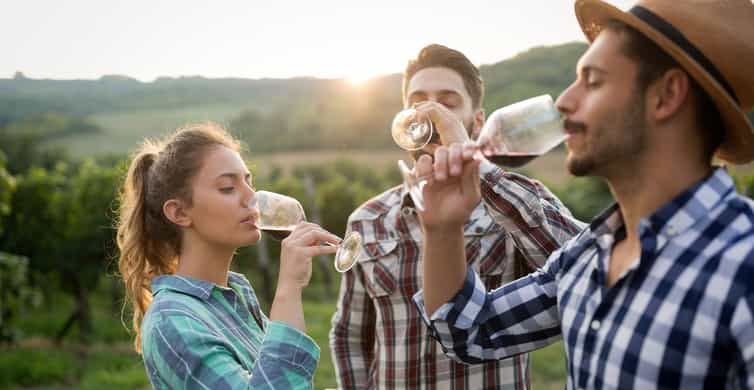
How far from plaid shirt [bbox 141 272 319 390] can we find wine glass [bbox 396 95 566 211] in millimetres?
669

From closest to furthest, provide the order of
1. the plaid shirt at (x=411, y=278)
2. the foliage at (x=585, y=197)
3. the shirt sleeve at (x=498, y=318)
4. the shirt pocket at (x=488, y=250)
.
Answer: the shirt sleeve at (x=498, y=318) → the plaid shirt at (x=411, y=278) → the shirt pocket at (x=488, y=250) → the foliage at (x=585, y=197)

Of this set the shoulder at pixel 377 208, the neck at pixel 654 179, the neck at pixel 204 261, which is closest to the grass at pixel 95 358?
the shoulder at pixel 377 208

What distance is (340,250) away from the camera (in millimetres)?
2504

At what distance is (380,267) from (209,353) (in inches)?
45.0

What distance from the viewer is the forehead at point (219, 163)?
2656 mm

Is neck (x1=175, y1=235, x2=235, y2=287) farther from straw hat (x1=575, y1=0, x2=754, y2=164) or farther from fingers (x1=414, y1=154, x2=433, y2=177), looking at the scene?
straw hat (x1=575, y1=0, x2=754, y2=164)

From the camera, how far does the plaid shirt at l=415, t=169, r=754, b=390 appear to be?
61.6 inches

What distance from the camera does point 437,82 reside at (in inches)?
123

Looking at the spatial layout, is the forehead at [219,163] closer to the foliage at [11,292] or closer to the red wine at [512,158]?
the red wine at [512,158]

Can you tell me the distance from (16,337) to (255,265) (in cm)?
433

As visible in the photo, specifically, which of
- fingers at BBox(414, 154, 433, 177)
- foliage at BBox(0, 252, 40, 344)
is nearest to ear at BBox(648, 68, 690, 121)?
fingers at BBox(414, 154, 433, 177)

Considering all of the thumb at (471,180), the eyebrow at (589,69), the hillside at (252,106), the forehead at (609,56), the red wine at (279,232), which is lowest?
the red wine at (279,232)

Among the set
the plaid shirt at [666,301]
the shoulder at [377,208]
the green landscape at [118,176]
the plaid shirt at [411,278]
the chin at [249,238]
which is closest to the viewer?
the plaid shirt at [666,301]

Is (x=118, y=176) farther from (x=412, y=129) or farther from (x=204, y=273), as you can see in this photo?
(x=412, y=129)
